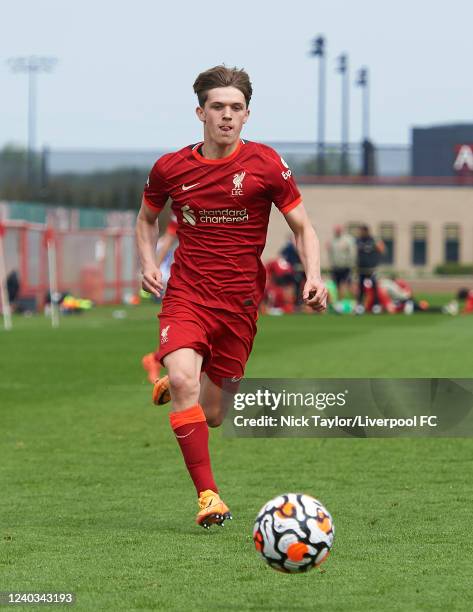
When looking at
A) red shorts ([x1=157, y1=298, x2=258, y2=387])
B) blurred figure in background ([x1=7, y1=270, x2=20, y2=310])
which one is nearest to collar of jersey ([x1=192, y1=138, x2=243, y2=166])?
red shorts ([x1=157, y1=298, x2=258, y2=387])

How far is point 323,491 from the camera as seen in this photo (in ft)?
29.6

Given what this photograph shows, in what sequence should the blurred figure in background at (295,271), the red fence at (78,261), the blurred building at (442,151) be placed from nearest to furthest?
the red fence at (78,261) < the blurred figure in background at (295,271) < the blurred building at (442,151)

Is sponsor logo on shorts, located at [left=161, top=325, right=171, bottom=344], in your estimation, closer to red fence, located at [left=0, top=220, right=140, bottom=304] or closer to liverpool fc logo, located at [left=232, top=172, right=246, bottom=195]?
liverpool fc logo, located at [left=232, top=172, right=246, bottom=195]

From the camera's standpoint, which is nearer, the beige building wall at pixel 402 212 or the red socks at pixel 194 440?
the red socks at pixel 194 440

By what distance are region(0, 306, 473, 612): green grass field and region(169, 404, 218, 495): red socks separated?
0.30 meters

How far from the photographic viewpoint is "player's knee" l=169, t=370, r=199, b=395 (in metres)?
7.65

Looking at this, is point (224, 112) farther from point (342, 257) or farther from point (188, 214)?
point (342, 257)

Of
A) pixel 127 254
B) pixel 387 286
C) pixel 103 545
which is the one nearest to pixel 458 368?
pixel 103 545

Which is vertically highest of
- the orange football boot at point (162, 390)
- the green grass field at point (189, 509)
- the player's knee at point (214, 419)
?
the orange football boot at point (162, 390)

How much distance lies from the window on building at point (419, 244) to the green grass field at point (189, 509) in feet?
207

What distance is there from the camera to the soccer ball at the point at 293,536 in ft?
19.8

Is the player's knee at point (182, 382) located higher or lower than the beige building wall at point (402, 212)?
higher

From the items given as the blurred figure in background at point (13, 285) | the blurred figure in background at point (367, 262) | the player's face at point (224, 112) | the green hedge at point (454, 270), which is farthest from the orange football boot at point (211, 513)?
the green hedge at point (454, 270)

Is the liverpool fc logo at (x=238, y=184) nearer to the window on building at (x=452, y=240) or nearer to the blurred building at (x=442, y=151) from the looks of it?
the blurred building at (x=442, y=151)
